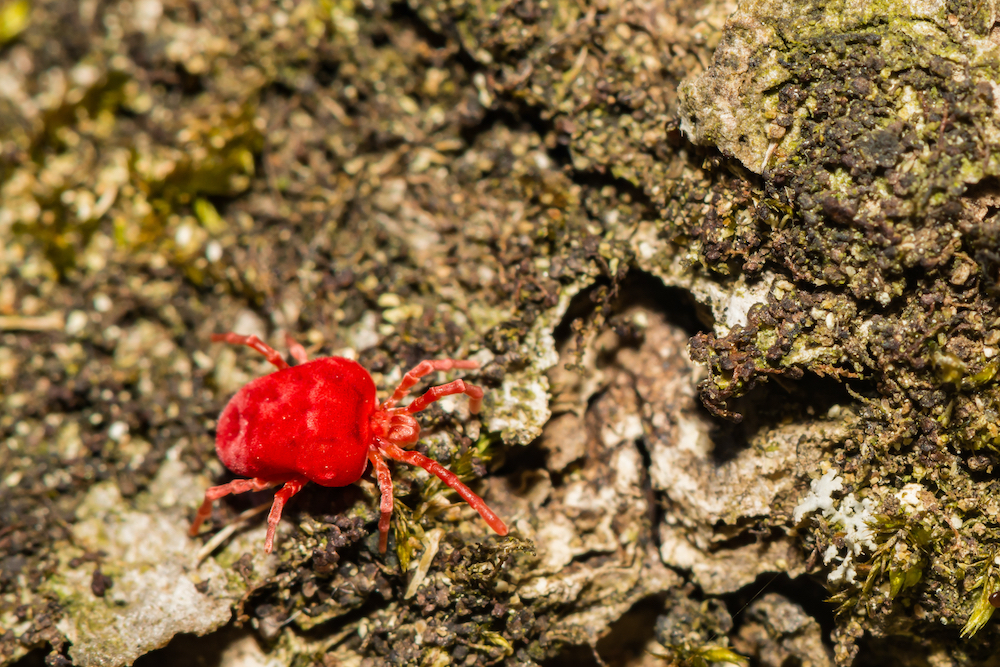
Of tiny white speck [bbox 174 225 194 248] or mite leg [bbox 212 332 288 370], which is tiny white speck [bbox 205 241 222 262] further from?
mite leg [bbox 212 332 288 370]

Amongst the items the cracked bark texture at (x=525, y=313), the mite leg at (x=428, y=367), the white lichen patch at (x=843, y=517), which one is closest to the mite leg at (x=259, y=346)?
the cracked bark texture at (x=525, y=313)

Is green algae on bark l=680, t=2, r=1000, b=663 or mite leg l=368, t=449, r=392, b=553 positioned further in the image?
mite leg l=368, t=449, r=392, b=553

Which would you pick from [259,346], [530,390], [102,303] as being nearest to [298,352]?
[259,346]

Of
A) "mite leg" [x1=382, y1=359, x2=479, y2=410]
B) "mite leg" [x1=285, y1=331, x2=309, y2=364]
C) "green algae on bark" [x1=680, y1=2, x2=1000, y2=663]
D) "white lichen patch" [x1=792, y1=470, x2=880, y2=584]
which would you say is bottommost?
"mite leg" [x1=285, y1=331, x2=309, y2=364]

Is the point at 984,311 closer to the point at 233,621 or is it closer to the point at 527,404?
the point at 527,404

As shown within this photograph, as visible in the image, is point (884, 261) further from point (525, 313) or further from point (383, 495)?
point (383, 495)

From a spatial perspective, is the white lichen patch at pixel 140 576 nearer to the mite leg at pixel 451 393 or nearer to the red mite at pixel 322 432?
the red mite at pixel 322 432

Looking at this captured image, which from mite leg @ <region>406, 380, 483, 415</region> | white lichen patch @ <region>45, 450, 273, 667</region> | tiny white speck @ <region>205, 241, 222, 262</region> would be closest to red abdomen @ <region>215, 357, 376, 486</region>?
mite leg @ <region>406, 380, 483, 415</region>

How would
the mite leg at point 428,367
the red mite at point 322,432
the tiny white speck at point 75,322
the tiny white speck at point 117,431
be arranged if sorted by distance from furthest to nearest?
the tiny white speck at point 75,322 < the tiny white speck at point 117,431 < the mite leg at point 428,367 < the red mite at point 322,432
